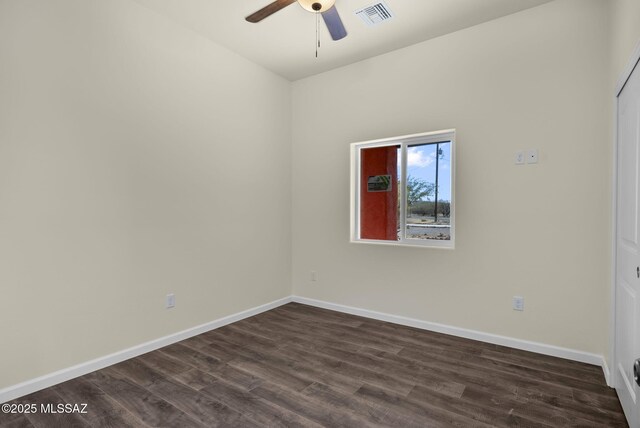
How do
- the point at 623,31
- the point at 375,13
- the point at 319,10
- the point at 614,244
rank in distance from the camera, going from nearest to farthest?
the point at 623,31
the point at 614,244
the point at 319,10
the point at 375,13

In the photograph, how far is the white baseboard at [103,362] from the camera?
7.02 feet

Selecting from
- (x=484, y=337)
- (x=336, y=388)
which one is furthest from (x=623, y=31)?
(x=336, y=388)

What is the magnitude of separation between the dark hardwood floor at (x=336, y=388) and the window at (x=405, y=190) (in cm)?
111

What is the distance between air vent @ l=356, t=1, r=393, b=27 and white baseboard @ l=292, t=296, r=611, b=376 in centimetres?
293

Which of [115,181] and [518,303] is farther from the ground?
[115,181]

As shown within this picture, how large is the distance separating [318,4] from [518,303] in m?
2.94

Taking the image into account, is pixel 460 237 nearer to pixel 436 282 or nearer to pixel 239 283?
pixel 436 282

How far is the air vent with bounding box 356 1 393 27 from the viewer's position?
276 cm

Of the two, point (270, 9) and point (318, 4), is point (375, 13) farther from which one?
point (270, 9)

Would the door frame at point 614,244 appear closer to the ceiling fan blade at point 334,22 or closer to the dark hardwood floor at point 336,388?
the dark hardwood floor at point 336,388

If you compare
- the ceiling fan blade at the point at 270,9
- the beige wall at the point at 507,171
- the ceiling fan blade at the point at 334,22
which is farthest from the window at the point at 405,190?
the ceiling fan blade at the point at 270,9

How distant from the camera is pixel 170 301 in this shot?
10.00 ft

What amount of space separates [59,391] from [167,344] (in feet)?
2.83

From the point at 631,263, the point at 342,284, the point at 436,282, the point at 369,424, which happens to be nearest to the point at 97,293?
the point at 369,424
